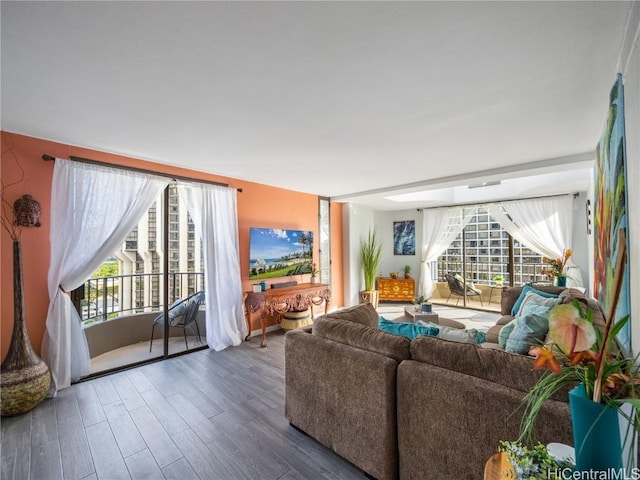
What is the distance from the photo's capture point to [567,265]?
4742 mm

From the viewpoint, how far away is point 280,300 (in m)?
4.06

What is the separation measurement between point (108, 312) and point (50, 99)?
310 cm

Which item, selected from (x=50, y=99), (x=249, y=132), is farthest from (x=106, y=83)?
(x=249, y=132)

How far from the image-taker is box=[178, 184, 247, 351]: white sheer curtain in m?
3.77

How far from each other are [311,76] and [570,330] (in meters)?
1.75

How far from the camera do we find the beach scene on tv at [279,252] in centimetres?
433

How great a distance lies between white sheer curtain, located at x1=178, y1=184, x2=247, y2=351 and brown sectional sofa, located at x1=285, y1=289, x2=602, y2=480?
203 centimetres

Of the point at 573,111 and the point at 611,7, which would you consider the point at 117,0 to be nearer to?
the point at 611,7

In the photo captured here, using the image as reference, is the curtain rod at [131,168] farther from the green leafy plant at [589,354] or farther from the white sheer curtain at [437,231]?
the white sheer curtain at [437,231]

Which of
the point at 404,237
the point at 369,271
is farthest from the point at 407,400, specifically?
the point at 404,237

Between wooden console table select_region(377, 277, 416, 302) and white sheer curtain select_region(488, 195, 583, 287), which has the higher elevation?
white sheer curtain select_region(488, 195, 583, 287)
